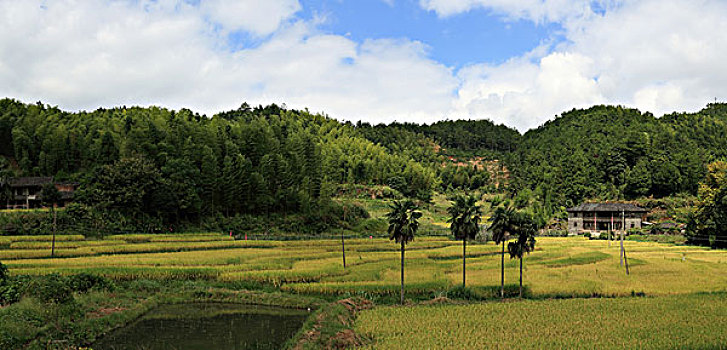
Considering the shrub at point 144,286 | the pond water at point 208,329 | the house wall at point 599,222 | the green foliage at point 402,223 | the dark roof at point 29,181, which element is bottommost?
the pond water at point 208,329

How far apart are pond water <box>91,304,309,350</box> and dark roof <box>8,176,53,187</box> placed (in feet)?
170

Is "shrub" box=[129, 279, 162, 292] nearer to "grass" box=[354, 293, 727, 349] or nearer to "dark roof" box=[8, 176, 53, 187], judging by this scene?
"grass" box=[354, 293, 727, 349]

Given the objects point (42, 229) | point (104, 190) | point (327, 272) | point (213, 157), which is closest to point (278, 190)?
point (213, 157)

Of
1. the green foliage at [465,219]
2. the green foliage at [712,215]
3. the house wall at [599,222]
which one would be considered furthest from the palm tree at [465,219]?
the house wall at [599,222]

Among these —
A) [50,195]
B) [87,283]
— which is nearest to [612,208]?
[87,283]

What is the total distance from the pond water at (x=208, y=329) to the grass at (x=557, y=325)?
16.4 feet

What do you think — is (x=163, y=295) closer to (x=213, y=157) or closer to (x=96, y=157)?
(x=213, y=157)

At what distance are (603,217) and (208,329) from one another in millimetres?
86322

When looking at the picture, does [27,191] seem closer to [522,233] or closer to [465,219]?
[465,219]

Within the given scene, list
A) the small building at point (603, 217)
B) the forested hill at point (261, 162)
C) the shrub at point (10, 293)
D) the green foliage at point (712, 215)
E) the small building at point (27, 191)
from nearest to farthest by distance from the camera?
1. the shrub at point (10, 293)
2. the green foliage at point (712, 215)
3. the forested hill at point (261, 162)
4. the small building at point (27, 191)
5. the small building at point (603, 217)

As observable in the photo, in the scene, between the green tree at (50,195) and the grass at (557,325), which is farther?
the green tree at (50,195)

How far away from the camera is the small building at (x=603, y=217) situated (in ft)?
296

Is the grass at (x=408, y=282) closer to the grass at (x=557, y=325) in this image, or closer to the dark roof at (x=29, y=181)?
the grass at (x=557, y=325)

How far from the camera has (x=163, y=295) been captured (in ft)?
114
